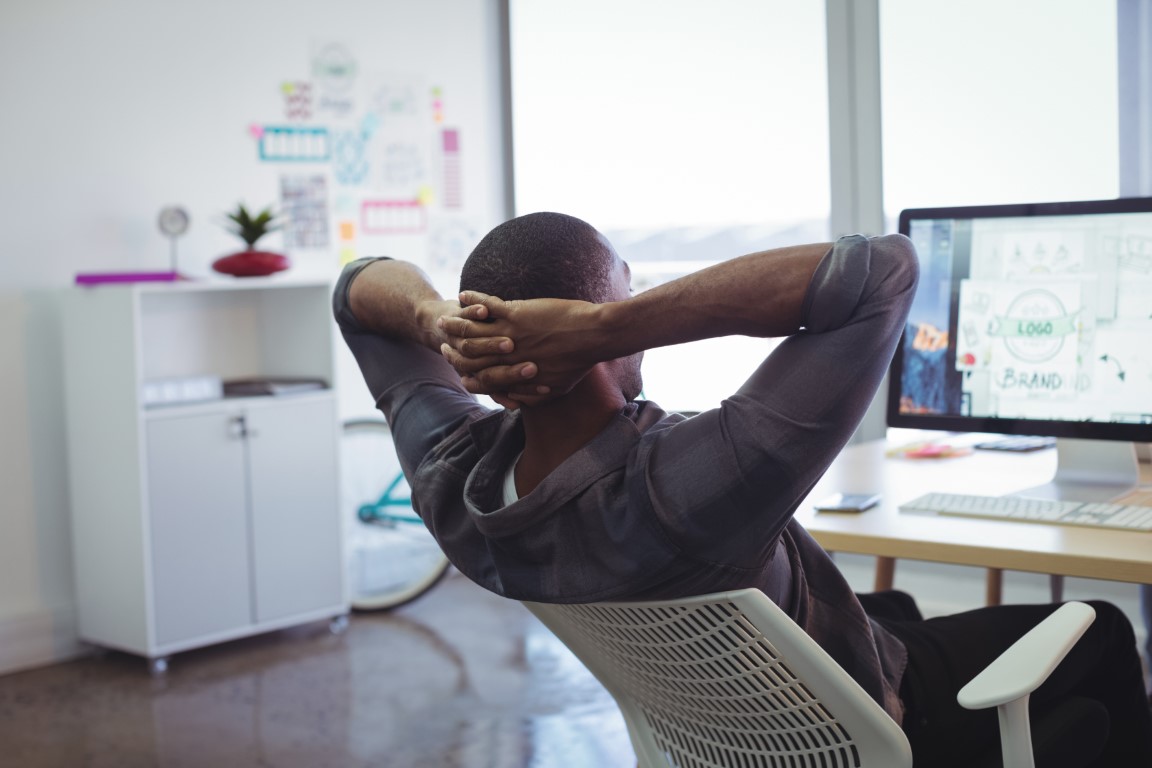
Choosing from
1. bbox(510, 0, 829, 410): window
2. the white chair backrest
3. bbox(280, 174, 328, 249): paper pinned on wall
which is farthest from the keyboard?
bbox(280, 174, 328, 249): paper pinned on wall

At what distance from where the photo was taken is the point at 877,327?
104 centimetres

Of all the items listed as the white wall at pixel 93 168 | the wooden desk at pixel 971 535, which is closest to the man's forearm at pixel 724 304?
the wooden desk at pixel 971 535

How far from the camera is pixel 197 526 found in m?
3.38

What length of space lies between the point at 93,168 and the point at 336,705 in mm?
1757

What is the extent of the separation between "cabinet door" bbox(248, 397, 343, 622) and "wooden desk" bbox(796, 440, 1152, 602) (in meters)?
1.99

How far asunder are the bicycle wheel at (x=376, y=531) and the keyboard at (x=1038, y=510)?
2441 millimetres

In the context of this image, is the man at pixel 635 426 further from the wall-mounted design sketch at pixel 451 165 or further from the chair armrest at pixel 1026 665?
the wall-mounted design sketch at pixel 451 165

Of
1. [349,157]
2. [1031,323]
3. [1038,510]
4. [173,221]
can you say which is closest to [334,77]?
[349,157]

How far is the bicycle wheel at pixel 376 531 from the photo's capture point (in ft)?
13.2

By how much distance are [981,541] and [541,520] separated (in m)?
0.73

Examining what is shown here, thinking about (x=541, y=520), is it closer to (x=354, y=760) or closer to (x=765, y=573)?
(x=765, y=573)

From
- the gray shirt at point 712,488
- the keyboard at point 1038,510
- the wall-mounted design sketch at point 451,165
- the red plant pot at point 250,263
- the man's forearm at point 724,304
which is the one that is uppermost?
→ the wall-mounted design sketch at point 451,165

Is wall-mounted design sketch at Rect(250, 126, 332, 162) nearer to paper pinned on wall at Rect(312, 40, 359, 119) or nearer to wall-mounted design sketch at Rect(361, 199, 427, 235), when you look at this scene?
paper pinned on wall at Rect(312, 40, 359, 119)

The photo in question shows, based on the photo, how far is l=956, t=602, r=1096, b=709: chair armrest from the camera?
3.60ft
